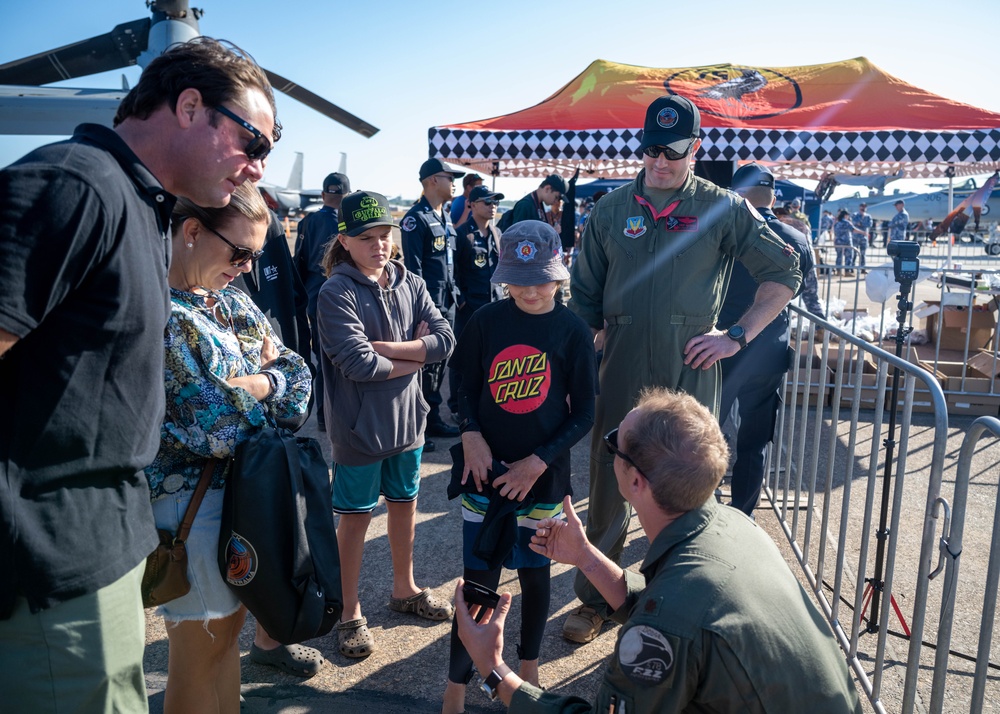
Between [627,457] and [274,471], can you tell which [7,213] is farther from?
[627,457]

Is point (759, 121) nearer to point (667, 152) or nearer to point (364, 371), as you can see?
point (667, 152)

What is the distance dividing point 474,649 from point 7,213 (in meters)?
1.36

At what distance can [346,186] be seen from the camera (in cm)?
606

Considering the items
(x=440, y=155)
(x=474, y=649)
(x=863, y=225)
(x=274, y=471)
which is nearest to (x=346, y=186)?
(x=440, y=155)

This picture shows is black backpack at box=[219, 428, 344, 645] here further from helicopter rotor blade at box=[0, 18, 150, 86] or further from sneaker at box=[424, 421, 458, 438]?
helicopter rotor blade at box=[0, 18, 150, 86]

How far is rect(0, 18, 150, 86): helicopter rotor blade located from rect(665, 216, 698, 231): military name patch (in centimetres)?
450

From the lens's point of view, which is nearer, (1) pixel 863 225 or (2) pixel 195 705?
(2) pixel 195 705

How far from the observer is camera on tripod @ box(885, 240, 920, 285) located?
13.6 ft

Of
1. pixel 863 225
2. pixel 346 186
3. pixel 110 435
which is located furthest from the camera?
pixel 863 225

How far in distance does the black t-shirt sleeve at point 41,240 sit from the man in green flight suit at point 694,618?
1171 millimetres

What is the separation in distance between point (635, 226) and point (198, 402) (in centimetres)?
204

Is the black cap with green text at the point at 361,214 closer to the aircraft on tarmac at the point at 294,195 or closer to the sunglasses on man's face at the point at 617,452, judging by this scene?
the sunglasses on man's face at the point at 617,452

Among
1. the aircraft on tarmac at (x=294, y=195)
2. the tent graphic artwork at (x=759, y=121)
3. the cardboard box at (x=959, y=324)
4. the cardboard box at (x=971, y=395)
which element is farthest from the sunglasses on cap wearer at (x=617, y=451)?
the aircraft on tarmac at (x=294, y=195)

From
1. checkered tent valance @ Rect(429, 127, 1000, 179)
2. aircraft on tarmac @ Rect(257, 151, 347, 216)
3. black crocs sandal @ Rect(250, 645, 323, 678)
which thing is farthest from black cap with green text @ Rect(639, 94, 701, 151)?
aircraft on tarmac @ Rect(257, 151, 347, 216)
